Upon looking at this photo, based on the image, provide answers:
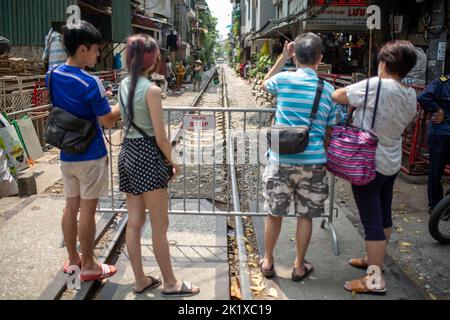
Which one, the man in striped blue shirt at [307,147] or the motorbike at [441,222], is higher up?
the man in striped blue shirt at [307,147]

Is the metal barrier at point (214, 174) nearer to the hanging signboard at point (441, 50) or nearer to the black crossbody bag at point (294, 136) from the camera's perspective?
the black crossbody bag at point (294, 136)

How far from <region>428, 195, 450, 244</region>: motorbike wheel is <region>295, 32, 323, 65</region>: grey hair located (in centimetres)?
214

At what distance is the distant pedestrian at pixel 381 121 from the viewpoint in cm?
324

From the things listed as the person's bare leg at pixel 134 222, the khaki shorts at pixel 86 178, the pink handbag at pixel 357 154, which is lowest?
the person's bare leg at pixel 134 222

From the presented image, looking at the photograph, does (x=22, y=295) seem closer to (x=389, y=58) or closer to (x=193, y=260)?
(x=193, y=260)

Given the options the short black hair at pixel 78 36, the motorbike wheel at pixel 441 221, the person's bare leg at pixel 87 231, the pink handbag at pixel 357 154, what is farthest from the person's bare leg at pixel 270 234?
the short black hair at pixel 78 36

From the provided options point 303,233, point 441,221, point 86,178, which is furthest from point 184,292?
point 441,221

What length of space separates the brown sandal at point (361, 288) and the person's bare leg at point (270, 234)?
67 centimetres

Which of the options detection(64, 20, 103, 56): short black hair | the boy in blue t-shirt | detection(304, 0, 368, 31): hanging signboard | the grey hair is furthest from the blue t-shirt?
detection(304, 0, 368, 31): hanging signboard

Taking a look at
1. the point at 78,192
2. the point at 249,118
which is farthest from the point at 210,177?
the point at 249,118

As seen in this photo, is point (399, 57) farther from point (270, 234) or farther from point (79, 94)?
point (79, 94)

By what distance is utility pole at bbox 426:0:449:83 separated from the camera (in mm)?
7746

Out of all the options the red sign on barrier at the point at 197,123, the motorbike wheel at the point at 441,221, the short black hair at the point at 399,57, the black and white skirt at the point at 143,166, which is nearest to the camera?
the black and white skirt at the point at 143,166

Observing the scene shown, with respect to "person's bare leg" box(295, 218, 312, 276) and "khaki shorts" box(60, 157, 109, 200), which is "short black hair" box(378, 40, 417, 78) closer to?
"person's bare leg" box(295, 218, 312, 276)
